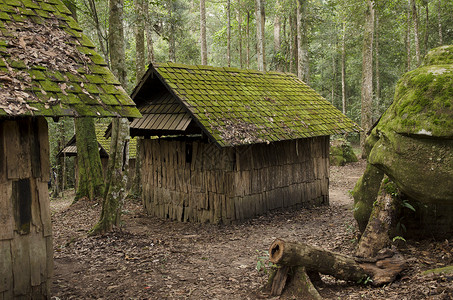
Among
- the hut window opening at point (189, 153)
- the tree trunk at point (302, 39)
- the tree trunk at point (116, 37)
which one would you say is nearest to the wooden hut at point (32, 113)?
the tree trunk at point (116, 37)

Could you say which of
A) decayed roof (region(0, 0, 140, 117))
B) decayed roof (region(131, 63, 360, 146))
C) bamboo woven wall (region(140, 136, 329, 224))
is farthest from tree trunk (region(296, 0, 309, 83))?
decayed roof (region(0, 0, 140, 117))

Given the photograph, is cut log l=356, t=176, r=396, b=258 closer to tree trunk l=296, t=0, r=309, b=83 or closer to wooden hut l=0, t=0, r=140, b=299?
wooden hut l=0, t=0, r=140, b=299

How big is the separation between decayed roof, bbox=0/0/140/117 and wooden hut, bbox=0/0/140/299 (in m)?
0.01

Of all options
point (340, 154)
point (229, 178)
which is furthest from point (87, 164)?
point (340, 154)

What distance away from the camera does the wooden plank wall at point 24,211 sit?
5.07 metres

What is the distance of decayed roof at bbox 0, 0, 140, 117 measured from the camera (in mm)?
4789

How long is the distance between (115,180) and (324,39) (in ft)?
92.9

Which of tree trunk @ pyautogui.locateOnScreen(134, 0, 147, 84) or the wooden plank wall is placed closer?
the wooden plank wall

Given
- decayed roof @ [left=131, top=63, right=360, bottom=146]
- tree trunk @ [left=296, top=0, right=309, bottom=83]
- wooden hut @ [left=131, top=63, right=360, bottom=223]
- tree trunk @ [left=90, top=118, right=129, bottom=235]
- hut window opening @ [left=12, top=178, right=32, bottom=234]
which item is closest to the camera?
hut window opening @ [left=12, top=178, right=32, bottom=234]

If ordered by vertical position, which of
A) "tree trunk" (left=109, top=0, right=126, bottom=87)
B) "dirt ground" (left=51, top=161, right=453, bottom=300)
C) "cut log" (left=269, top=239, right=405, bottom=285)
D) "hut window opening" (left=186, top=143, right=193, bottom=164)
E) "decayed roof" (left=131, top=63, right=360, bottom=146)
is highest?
"tree trunk" (left=109, top=0, right=126, bottom=87)

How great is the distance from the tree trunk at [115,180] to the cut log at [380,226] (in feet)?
18.3

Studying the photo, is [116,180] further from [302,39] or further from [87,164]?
[302,39]

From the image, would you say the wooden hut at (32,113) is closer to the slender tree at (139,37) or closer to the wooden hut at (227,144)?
the wooden hut at (227,144)

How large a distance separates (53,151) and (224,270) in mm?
24503
